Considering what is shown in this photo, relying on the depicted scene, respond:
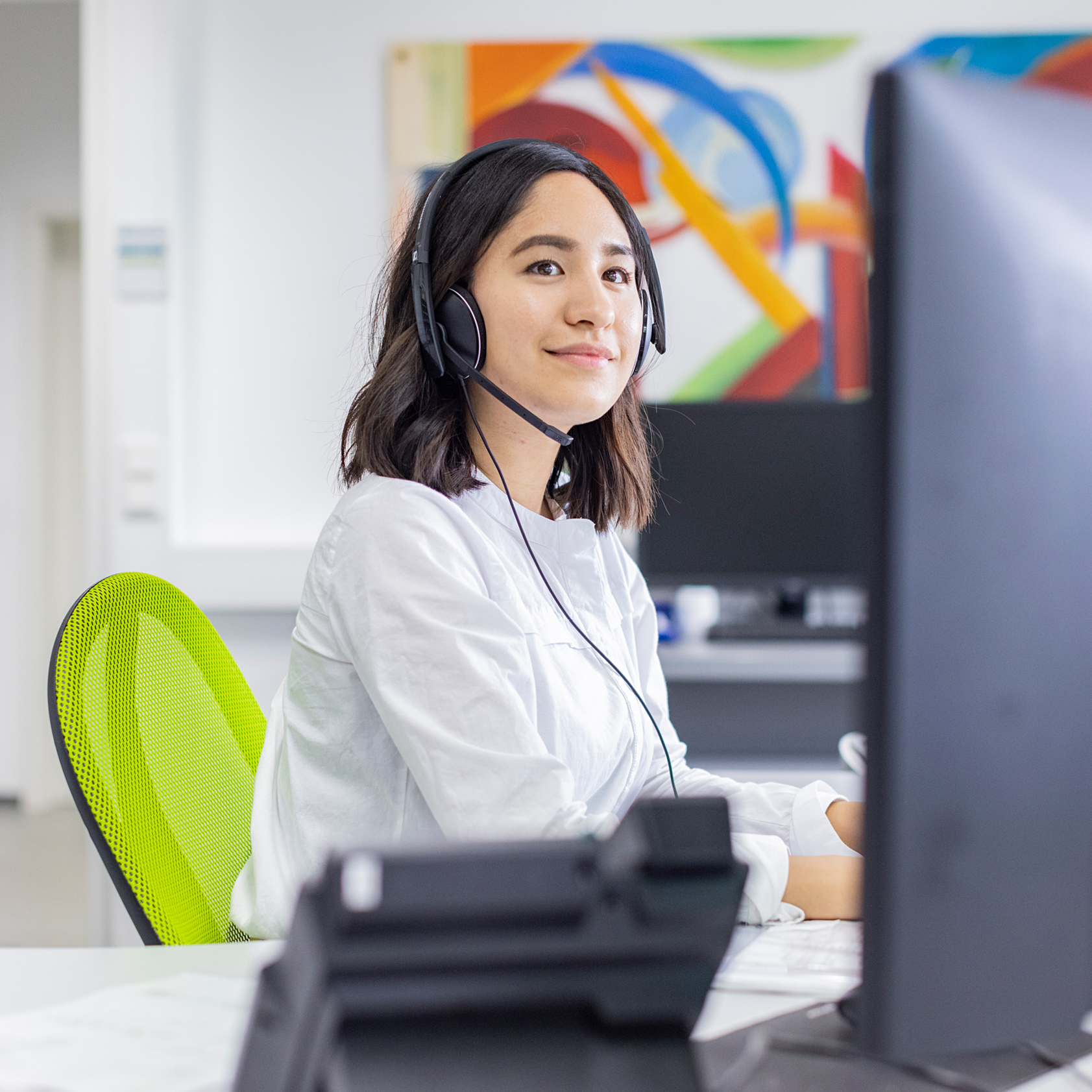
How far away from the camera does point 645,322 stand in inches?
45.1

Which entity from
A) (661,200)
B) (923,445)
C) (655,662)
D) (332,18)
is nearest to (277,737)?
(655,662)

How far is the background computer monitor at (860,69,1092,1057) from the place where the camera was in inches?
14.6

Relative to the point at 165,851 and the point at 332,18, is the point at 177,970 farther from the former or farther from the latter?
the point at 332,18

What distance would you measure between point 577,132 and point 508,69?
0.76 feet

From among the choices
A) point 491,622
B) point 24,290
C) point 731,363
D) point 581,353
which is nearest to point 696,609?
point 731,363

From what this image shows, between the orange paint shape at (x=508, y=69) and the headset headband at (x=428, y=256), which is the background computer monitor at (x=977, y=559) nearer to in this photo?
the headset headband at (x=428, y=256)

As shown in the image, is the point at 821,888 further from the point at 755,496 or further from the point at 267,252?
the point at 267,252

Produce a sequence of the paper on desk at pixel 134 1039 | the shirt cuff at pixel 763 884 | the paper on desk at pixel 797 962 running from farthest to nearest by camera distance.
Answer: the shirt cuff at pixel 763 884, the paper on desk at pixel 797 962, the paper on desk at pixel 134 1039

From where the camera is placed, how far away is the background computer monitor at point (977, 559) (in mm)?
371

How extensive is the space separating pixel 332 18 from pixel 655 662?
6.99 feet

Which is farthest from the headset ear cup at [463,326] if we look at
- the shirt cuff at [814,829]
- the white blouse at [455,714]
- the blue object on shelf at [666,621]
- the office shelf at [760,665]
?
the blue object on shelf at [666,621]

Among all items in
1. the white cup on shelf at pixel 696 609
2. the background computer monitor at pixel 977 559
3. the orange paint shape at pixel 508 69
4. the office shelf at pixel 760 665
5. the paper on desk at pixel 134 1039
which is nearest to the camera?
the background computer monitor at pixel 977 559

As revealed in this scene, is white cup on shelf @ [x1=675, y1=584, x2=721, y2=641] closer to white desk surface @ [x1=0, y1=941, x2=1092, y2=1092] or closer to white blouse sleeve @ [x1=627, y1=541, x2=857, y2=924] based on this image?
white blouse sleeve @ [x1=627, y1=541, x2=857, y2=924]

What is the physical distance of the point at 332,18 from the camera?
261 centimetres
